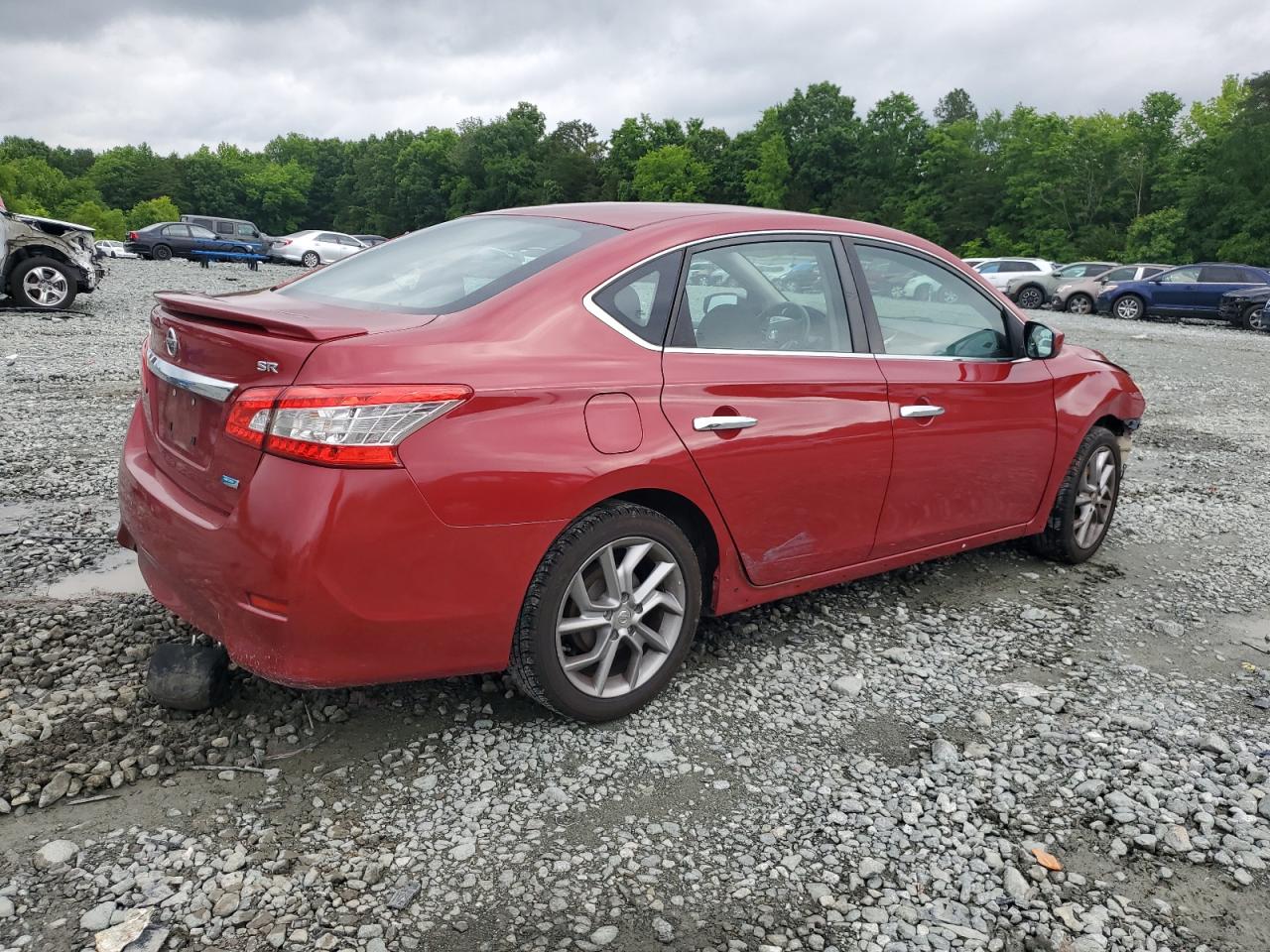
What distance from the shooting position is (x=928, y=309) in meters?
4.18

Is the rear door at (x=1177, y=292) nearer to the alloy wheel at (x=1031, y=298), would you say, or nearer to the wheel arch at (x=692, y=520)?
the alloy wheel at (x=1031, y=298)

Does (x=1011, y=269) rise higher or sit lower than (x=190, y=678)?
higher

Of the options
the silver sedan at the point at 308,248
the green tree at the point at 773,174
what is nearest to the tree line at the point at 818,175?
the green tree at the point at 773,174

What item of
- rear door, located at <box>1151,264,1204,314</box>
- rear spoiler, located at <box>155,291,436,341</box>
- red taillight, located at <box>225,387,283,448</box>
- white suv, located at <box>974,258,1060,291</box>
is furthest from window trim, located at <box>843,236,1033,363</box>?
white suv, located at <box>974,258,1060,291</box>

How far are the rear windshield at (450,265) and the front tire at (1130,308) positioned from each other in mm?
26632

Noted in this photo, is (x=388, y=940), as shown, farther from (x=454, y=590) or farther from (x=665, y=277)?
(x=665, y=277)

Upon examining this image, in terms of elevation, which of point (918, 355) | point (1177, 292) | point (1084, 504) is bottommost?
point (1084, 504)

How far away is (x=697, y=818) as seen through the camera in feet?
8.96

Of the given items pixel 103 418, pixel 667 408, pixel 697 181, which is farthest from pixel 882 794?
pixel 697 181

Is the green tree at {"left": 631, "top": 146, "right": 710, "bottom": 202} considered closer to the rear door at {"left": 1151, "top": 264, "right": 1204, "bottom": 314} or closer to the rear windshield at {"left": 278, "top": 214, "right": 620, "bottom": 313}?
the rear door at {"left": 1151, "top": 264, "right": 1204, "bottom": 314}

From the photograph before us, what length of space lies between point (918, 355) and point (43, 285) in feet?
44.4

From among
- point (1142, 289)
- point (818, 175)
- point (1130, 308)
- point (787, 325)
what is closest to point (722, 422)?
point (787, 325)

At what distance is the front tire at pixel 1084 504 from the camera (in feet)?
16.0

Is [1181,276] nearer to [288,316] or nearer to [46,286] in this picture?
[46,286]
